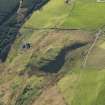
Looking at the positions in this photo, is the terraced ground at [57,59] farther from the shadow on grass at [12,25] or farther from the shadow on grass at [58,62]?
the shadow on grass at [12,25]

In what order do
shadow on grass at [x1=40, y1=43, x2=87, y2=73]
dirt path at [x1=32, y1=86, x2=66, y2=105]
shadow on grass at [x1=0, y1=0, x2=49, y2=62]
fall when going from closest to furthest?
1. dirt path at [x1=32, y1=86, x2=66, y2=105]
2. shadow on grass at [x1=40, y1=43, x2=87, y2=73]
3. shadow on grass at [x1=0, y1=0, x2=49, y2=62]

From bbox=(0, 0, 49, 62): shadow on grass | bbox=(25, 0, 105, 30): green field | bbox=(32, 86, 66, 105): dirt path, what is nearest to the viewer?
bbox=(32, 86, 66, 105): dirt path

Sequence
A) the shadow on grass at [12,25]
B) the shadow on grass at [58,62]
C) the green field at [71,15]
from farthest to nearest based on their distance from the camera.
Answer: the green field at [71,15], the shadow on grass at [12,25], the shadow on grass at [58,62]

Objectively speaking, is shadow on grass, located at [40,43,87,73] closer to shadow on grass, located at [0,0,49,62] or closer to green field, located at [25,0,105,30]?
green field, located at [25,0,105,30]

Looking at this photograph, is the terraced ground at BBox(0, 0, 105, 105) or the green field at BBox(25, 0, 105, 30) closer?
the terraced ground at BBox(0, 0, 105, 105)

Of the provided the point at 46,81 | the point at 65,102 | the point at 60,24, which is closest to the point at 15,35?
the point at 60,24

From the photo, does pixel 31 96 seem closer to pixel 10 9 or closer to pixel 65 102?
pixel 65 102

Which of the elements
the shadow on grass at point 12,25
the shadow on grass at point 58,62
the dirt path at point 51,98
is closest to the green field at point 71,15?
the shadow on grass at point 12,25

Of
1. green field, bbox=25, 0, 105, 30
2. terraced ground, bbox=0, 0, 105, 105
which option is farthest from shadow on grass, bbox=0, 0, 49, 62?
green field, bbox=25, 0, 105, 30

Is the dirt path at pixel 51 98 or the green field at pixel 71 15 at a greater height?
the dirt path at pixel 51 98
